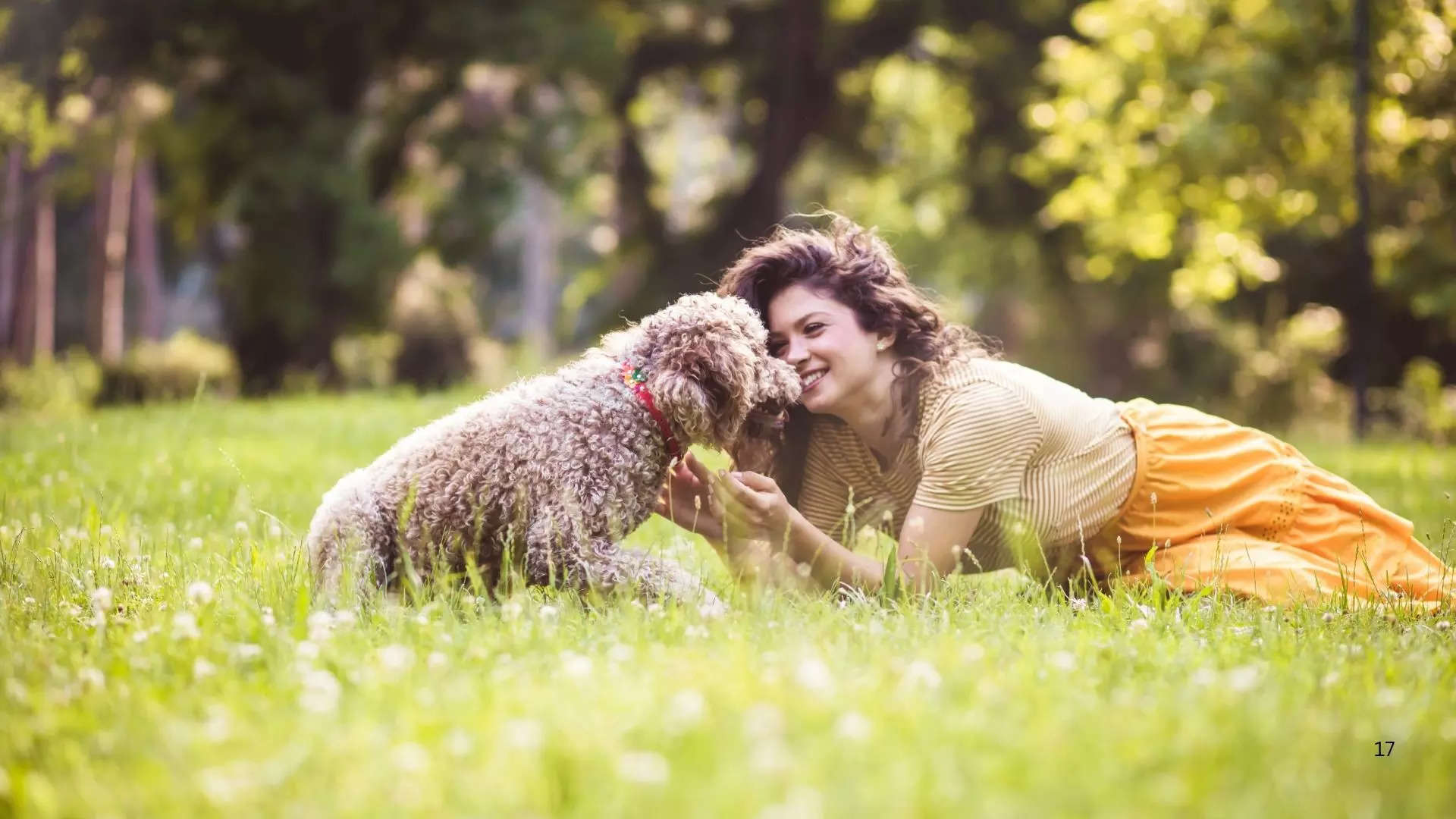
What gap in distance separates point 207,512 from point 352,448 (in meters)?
2.47

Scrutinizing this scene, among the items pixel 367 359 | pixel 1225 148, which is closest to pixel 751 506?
pixel 1225 148

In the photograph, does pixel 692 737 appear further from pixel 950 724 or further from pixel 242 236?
pixel 242 236

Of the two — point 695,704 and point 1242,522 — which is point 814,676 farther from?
point 1242,522

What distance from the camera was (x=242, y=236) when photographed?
15102mm

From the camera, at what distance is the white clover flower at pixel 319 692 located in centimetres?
211

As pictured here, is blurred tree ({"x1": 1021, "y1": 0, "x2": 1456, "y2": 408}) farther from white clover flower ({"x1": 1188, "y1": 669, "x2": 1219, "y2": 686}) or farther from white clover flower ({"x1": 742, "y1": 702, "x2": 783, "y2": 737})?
white clover flower ({"x1": 742, "y1": 702, "x2": 783, "y2": 737})

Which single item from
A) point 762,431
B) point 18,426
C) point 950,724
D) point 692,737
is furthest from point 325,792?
point 18,426

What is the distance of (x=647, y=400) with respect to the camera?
360cm

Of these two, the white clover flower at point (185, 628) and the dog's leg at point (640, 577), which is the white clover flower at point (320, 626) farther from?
the dog's leg at point (640, 577)

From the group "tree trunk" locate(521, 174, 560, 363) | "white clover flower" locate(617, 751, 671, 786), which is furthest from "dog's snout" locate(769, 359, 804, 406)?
"tree trunk" locate(521, 174, 560, 363)

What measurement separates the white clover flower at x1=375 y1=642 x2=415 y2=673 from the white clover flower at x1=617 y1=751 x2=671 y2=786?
0.66 metres

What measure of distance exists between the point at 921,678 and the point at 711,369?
1.43 meters

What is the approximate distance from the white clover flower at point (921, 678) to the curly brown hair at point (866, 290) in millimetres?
1936

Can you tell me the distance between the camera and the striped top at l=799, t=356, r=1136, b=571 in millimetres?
3926
